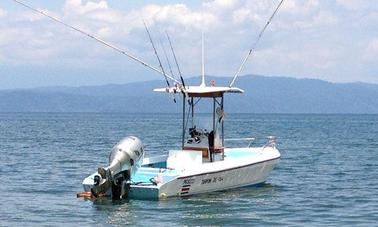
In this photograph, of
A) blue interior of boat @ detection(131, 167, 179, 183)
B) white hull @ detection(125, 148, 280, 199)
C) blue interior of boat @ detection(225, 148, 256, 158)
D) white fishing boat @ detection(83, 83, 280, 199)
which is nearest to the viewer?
white fishing boat @ detection(83, 83, 280, 199)

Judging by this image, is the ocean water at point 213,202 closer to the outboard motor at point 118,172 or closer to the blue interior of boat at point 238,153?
the outboard motor at point 118,172

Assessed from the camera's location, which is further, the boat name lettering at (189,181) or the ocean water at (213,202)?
the boat name lettering at (189,181)

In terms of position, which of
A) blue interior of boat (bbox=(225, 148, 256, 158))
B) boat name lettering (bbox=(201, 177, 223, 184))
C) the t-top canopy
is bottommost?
boat name lettering (bbox=(201, 177, 223, 184))

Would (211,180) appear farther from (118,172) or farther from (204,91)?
(118,172)

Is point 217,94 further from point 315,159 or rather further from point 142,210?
point 315,159

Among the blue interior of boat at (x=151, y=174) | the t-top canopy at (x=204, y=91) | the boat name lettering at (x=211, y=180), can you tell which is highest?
the t-top canopy at (x=204, y=91)

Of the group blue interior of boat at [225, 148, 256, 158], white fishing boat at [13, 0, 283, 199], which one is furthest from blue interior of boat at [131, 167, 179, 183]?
blue interior of boat at [225, 148, 256, 158]

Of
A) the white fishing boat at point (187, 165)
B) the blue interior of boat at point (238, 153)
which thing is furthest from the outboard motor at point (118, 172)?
the blue interior of boat at point (238, 153)

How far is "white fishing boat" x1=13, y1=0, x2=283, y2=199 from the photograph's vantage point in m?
25.0

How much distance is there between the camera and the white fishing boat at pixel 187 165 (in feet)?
82.0

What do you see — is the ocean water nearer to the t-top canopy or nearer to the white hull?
the white hull

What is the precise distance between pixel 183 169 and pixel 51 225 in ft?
18.4

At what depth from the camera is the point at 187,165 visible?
90.1 ft

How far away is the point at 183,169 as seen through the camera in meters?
26.5
